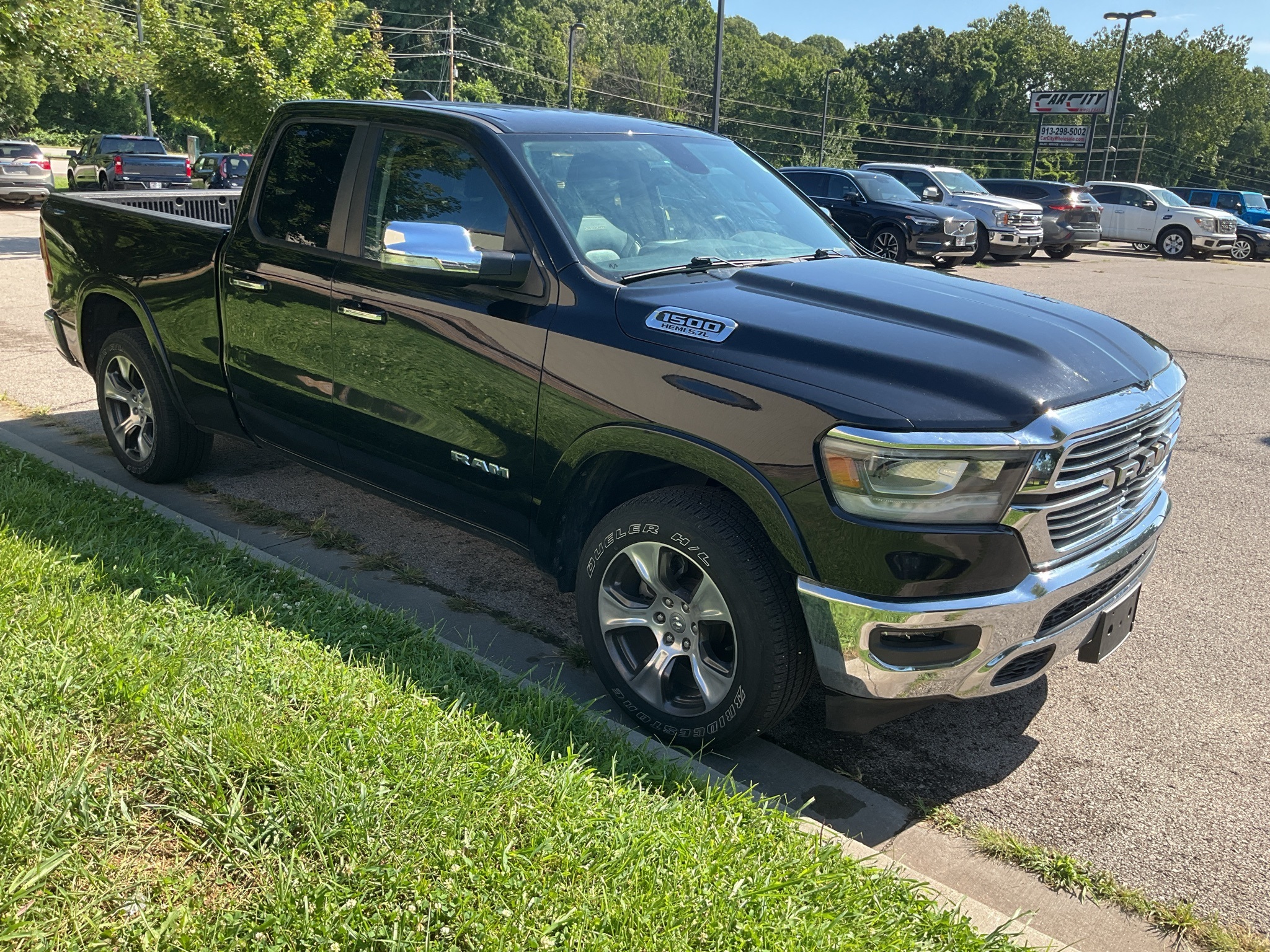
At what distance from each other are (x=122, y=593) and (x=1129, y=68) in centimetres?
11051

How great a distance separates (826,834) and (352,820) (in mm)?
1305

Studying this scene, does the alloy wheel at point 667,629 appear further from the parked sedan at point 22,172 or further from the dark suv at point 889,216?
the parked sedan at point 22,172

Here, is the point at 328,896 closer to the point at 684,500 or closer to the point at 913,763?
the point at 684,500

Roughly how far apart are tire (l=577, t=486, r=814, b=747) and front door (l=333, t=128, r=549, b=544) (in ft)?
1.56

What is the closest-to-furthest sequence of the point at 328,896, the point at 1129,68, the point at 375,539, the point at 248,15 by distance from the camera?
the point at 328,896, the point at 375,539, the point at 248,15, the point at 1129,68

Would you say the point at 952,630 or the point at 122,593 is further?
the point at 122,593

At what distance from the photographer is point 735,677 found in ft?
10.6

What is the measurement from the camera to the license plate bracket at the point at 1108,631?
3.31m

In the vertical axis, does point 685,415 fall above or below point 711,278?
below

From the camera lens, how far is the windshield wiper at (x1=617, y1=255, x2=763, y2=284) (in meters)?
3.70

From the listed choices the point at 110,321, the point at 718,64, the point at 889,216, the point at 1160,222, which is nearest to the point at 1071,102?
the point at 1160,222

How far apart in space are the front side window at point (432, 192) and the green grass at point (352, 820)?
1.57 metres

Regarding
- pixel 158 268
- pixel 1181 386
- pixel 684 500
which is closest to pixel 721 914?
pixel 684 500

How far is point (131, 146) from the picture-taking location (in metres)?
28.8
